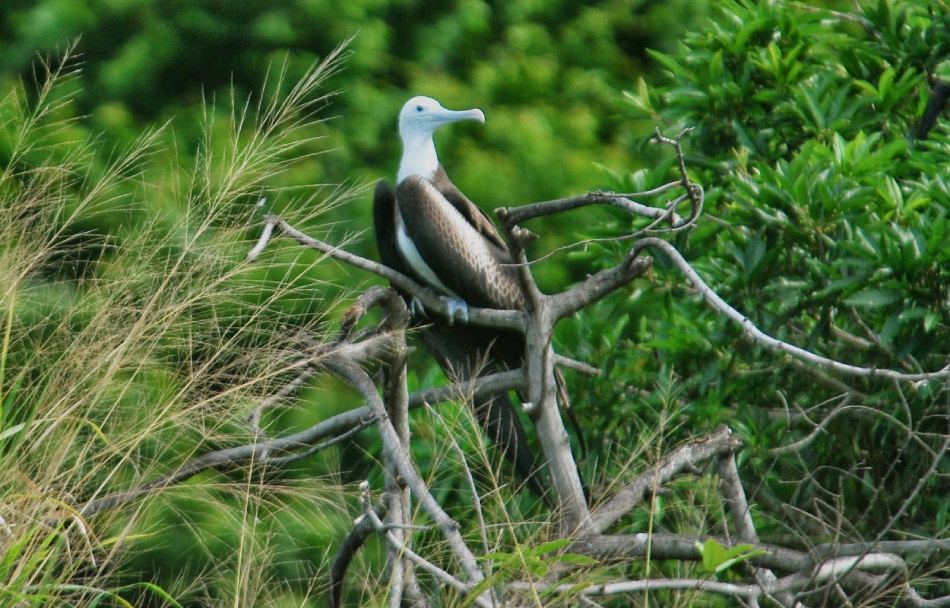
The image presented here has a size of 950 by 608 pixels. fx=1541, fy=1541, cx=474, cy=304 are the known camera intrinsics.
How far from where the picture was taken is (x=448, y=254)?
4.11 m

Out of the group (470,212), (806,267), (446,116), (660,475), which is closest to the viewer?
(660,475)

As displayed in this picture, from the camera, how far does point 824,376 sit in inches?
128

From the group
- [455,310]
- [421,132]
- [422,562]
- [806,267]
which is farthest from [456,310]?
[422,562]

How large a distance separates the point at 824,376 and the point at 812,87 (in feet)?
2.56

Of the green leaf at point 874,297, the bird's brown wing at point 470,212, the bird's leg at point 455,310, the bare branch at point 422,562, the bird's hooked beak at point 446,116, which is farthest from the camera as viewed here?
the bird's hooked beak at point 446,116

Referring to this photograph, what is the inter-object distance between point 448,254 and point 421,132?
0.62 m

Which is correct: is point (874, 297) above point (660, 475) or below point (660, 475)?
above

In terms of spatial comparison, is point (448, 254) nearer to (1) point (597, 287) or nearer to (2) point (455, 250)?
(2) point (455, 250)

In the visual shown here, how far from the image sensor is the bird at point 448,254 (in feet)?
13.1

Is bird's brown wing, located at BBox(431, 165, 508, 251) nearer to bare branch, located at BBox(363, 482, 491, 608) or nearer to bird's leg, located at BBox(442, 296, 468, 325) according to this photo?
bird's leg, located at BBox(442, 296, 468, 325)

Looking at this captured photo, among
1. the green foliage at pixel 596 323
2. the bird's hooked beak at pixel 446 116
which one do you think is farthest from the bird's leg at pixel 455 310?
the bird's hooked beak at pixel 446 116

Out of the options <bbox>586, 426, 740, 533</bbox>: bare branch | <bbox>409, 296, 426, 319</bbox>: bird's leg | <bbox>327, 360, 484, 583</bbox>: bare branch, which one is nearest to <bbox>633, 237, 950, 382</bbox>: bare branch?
<bbox>586, 426, 740, 533</bbox>: bare branch

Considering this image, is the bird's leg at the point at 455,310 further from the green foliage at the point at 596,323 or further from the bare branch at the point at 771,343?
the bare branch at the point at 771,343

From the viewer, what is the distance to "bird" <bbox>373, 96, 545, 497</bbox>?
4.01m
